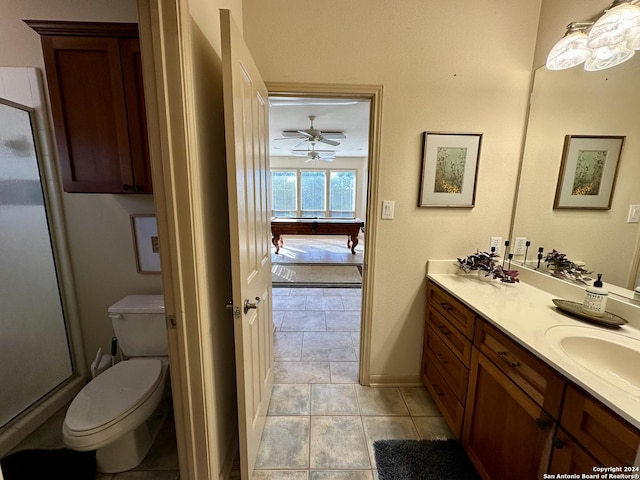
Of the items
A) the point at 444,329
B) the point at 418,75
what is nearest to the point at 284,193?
the point at 418,75

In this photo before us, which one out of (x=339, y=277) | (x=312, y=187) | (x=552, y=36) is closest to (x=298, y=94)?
(x=552, y=36)

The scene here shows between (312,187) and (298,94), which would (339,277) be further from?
(312,187)

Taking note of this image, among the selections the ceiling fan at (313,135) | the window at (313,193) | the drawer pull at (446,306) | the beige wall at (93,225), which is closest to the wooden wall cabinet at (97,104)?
the beige wall at (93,225)

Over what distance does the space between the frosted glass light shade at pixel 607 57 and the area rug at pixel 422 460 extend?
2.08 meters

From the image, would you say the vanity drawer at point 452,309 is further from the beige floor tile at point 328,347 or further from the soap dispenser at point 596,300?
the beige floor tile at point 328,347

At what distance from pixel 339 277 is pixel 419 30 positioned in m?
3.36

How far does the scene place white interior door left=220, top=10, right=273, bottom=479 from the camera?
92cm

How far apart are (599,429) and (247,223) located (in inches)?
52.3

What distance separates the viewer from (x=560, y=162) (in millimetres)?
1514

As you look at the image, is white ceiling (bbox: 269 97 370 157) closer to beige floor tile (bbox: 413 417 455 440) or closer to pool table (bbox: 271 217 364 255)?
pool table (bbox: 271 217 364 255)

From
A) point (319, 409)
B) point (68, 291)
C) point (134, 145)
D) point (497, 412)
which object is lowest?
point (319, 409)

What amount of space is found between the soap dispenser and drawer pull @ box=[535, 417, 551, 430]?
584mm

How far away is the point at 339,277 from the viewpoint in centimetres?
430

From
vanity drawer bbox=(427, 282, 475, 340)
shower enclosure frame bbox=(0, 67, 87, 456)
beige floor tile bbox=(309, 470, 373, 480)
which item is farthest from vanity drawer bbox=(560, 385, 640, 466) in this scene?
shower enclosure frame bbox=(0, 67, 87, 456)
